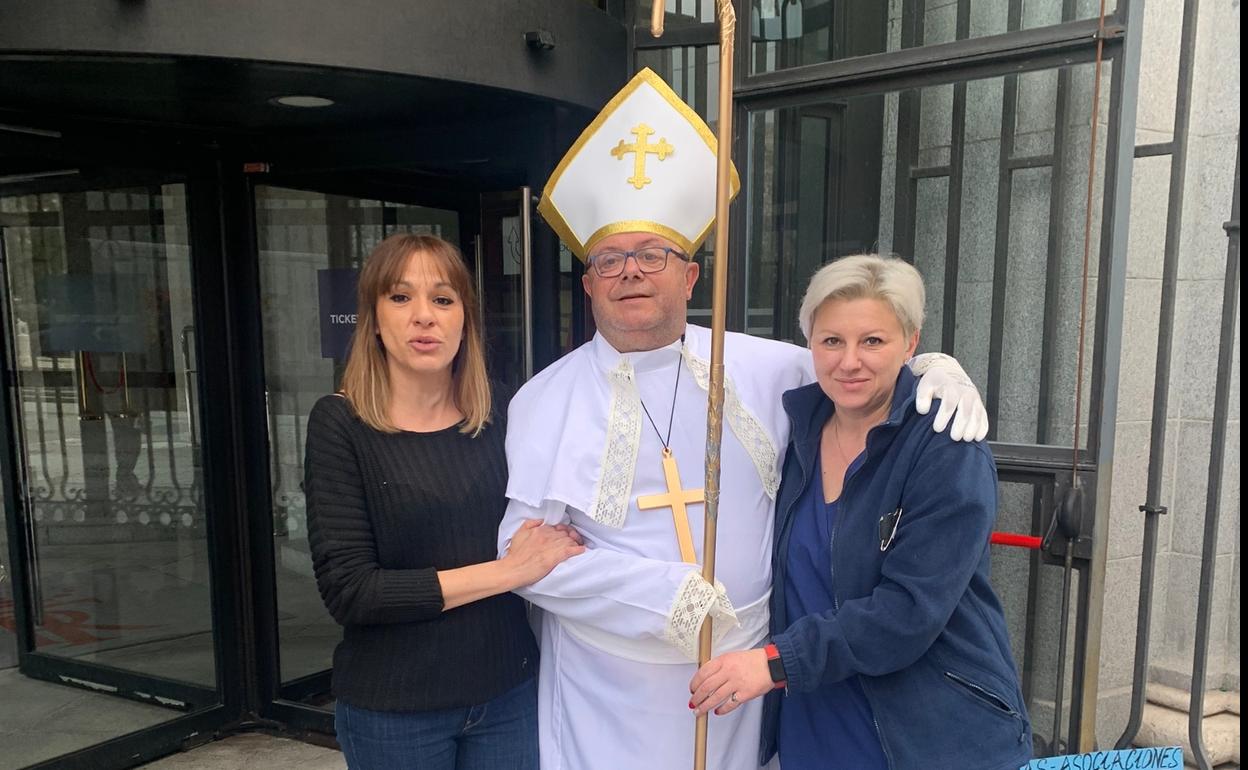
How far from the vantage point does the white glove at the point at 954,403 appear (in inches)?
57.6

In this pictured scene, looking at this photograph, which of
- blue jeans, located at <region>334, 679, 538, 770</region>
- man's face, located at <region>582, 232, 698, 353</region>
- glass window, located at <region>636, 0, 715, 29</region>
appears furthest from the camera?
glass window, located at <region>636, 0, 715, 29</region>

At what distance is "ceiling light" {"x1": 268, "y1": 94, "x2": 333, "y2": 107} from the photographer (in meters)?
2.74

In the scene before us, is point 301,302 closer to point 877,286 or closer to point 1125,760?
point 877,286

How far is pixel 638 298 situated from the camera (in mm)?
1893

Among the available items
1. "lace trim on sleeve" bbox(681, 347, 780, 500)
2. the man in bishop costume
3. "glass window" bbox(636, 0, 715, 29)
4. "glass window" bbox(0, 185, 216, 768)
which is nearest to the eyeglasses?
the man in bishop costume

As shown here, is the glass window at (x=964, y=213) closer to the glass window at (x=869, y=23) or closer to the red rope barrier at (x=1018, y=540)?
the glass window at (x=869, y=23)

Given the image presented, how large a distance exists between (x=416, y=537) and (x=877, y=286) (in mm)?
991

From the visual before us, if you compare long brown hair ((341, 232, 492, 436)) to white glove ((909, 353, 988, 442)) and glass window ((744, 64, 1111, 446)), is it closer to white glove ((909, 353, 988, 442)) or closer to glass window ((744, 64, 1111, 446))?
white glove ((909, 353, 988, 442))

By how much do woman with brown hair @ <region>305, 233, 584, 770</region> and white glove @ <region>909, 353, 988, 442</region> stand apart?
735 mm

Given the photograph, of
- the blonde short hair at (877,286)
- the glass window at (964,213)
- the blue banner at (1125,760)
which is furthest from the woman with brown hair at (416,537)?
the glass window at (964,213)

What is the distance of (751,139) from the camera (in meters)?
3.04

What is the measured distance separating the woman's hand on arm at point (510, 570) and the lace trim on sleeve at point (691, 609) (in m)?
0.24

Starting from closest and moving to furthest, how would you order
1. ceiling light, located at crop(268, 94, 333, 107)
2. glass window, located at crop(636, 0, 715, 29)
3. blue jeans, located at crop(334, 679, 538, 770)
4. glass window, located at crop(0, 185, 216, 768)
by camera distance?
blue jeans, located at crop(334, 679, 538, 770)
ceiling light, located at crop(268, 94, 333, 107)
glass window, located at crop(636, 0, 715, 29)
glass window, located at crop(0, 185, 216, 768)

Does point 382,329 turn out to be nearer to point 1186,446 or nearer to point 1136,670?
point 1136,670
